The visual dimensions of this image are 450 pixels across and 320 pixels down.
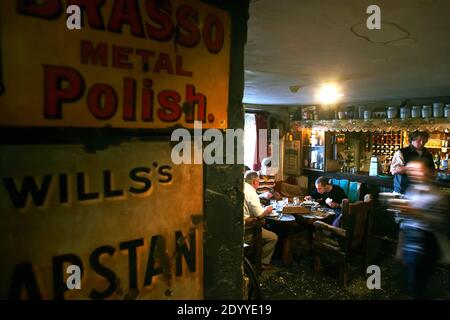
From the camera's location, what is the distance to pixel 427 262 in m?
3.36

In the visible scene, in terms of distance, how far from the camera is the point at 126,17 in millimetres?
1308

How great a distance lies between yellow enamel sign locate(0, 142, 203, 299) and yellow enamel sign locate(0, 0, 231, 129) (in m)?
0.15

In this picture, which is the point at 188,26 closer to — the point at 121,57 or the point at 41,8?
the point at 121,57

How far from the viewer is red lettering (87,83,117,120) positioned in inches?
49.2

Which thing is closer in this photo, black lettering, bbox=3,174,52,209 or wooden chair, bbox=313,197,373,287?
black lettering, bbox=3,174,52,209

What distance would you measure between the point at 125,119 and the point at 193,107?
34 centimetres

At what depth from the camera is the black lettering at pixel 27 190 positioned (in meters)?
1.08

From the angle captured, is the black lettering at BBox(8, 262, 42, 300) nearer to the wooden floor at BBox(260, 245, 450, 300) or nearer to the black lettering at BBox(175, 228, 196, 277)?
the black lettering at BBox(175, 228, 196, 277)

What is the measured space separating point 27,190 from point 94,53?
578 mm

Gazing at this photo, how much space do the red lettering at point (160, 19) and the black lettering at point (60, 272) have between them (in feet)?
3.21

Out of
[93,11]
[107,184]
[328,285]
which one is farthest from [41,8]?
[328,285]

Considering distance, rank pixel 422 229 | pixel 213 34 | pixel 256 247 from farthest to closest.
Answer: pixel 256 247, pixel 422 229, pixel 213 34

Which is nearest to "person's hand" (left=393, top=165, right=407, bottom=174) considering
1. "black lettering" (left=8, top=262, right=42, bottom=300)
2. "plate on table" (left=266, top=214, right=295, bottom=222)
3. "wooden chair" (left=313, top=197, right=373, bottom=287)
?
"wooden chair" (left=313, top=197, right=373, bottom=287)

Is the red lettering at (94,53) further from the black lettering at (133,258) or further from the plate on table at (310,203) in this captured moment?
the plate on table at (310,203)
